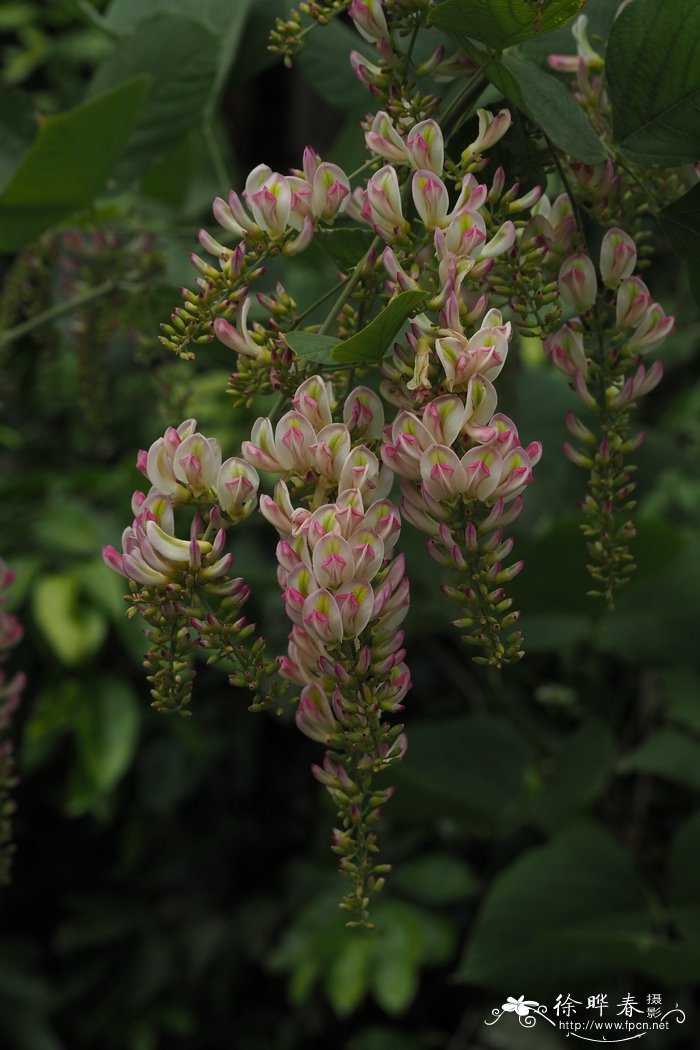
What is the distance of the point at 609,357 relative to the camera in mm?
470

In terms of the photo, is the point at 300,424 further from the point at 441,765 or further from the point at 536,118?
the point at 441,765

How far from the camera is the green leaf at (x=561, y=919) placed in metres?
0.90

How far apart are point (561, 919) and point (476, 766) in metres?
0.20

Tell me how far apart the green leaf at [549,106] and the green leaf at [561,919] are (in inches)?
22.8

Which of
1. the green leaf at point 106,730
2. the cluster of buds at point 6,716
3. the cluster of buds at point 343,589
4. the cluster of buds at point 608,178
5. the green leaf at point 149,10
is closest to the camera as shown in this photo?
the cluster of buds at point 343,589

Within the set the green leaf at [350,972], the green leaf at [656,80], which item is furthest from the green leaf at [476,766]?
the green leaf at [656,80]

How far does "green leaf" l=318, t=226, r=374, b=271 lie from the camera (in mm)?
479

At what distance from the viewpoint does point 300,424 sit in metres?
0.40

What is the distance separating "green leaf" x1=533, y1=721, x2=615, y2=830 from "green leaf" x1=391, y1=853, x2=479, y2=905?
25 cm

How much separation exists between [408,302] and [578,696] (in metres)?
0.95

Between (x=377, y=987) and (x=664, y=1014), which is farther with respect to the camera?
(x=377, y=987)

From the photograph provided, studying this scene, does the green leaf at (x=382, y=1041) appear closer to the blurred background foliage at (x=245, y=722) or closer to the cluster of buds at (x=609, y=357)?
the blurred background foliage at (x=245, y=722)

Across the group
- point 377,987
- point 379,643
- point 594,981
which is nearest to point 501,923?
point 594,981

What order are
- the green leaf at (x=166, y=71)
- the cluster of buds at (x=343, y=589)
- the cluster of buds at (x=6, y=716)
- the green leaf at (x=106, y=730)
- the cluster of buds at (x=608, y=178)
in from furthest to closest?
the green leaf at (x=106, y=730)
the green leaf at (x=166, y=71)
the cluster of buds at (x=6, y=716)
the cluster of buds at (x=608, y=178)
the cluster of buds at (x=343, y=589)
